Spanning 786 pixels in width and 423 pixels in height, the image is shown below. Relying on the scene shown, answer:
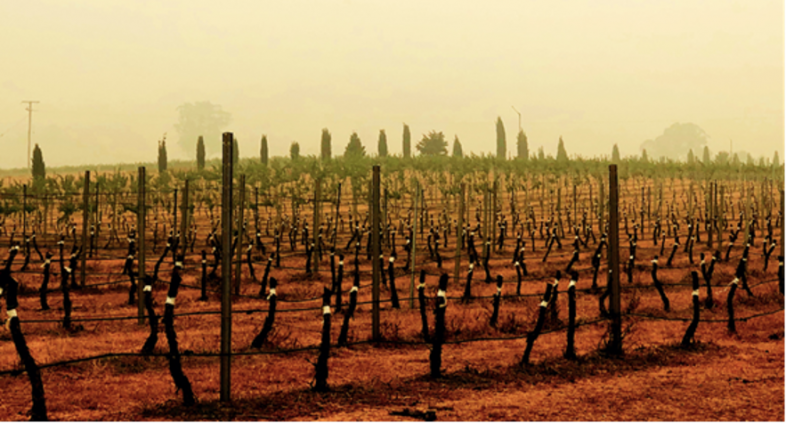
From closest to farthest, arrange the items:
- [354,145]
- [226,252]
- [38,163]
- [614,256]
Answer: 1. [226,252]
2. [614,256]
3. [38,163]
4. [354,145]

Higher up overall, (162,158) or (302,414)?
(162,158)

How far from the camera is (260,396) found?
656 centimetres

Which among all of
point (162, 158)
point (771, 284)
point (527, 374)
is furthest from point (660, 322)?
point (162, 158)

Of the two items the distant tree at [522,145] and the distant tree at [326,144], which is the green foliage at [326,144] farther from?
the distant tree at [522,145]

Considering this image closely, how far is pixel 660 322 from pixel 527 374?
483 centimetres

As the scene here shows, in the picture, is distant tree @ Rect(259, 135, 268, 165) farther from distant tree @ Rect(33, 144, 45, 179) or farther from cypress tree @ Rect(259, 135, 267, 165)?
distant tree @ Rect(33, 144, 45, 179)

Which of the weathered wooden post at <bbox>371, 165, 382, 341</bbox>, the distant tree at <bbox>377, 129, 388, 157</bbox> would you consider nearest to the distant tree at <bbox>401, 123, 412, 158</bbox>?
the distant tree at <bbox>377, 129, 388, 157</bbox>

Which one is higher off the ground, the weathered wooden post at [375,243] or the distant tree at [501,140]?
the distant tree at [501,140]

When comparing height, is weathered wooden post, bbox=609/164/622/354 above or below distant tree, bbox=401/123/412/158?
below

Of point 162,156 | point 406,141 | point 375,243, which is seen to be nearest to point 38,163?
point 162,156

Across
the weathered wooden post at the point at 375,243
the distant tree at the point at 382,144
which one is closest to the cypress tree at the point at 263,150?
the distant tree at the point at 382,144

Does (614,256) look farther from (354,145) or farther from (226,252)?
(354,145)

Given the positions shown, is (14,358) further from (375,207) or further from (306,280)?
(306,280)

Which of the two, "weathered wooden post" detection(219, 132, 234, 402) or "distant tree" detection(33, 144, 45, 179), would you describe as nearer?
"weathered wooden post" detection(219, 132, 234, 402)
